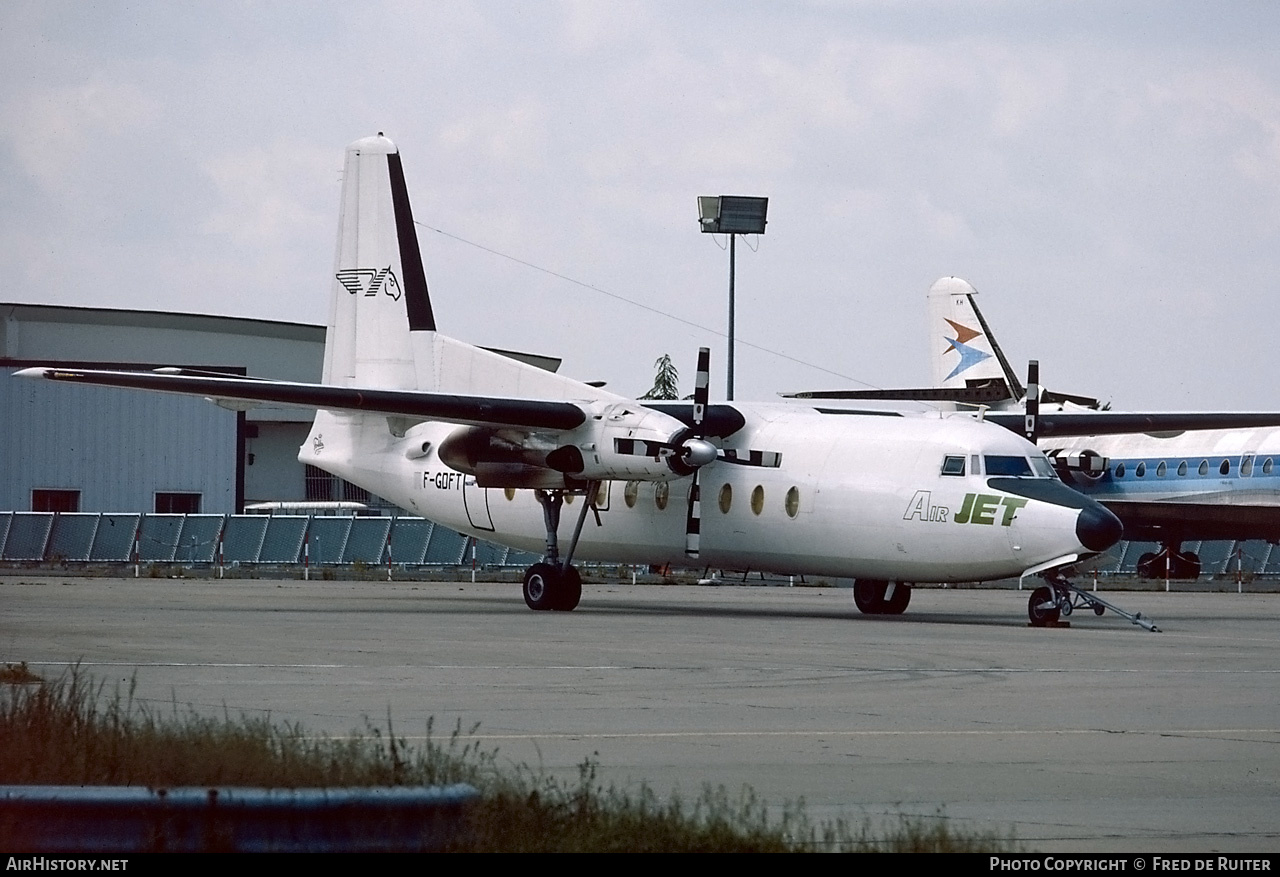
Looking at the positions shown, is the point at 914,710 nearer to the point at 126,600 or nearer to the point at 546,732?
the point at 546,732

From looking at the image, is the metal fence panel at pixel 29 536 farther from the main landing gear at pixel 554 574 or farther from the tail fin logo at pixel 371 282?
the main landing gear at pixel 554 574

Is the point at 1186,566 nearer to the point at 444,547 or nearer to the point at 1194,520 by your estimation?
the point at 1194,520

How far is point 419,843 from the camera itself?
611cm

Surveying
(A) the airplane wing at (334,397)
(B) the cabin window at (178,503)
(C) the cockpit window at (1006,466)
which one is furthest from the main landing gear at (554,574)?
(B) the cabin window at (178,503)

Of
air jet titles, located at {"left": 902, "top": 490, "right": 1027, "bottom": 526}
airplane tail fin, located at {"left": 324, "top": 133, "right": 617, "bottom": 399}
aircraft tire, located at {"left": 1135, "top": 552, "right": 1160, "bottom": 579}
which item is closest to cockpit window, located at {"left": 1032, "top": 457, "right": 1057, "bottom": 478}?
air jet titles, located at {"left": 902, "top": 490, "right": 1027, "bottom": 526}

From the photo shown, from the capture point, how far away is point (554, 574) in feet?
92.3

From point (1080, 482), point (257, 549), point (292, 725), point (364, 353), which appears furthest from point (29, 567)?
point (292, 725)

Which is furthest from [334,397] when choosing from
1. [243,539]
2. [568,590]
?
[243,539]

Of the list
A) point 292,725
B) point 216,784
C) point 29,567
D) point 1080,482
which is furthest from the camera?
point 1080,482

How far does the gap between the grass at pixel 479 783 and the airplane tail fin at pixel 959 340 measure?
45029 millimetres

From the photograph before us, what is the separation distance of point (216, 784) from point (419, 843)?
1.89 metres

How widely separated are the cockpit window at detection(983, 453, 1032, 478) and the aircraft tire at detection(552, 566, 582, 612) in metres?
7.07

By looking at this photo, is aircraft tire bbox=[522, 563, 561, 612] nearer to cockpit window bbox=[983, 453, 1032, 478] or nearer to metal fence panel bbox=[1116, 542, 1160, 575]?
cockpit window bbox=[983, 453, 1032, 478]

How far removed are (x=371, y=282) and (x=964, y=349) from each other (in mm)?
26449
